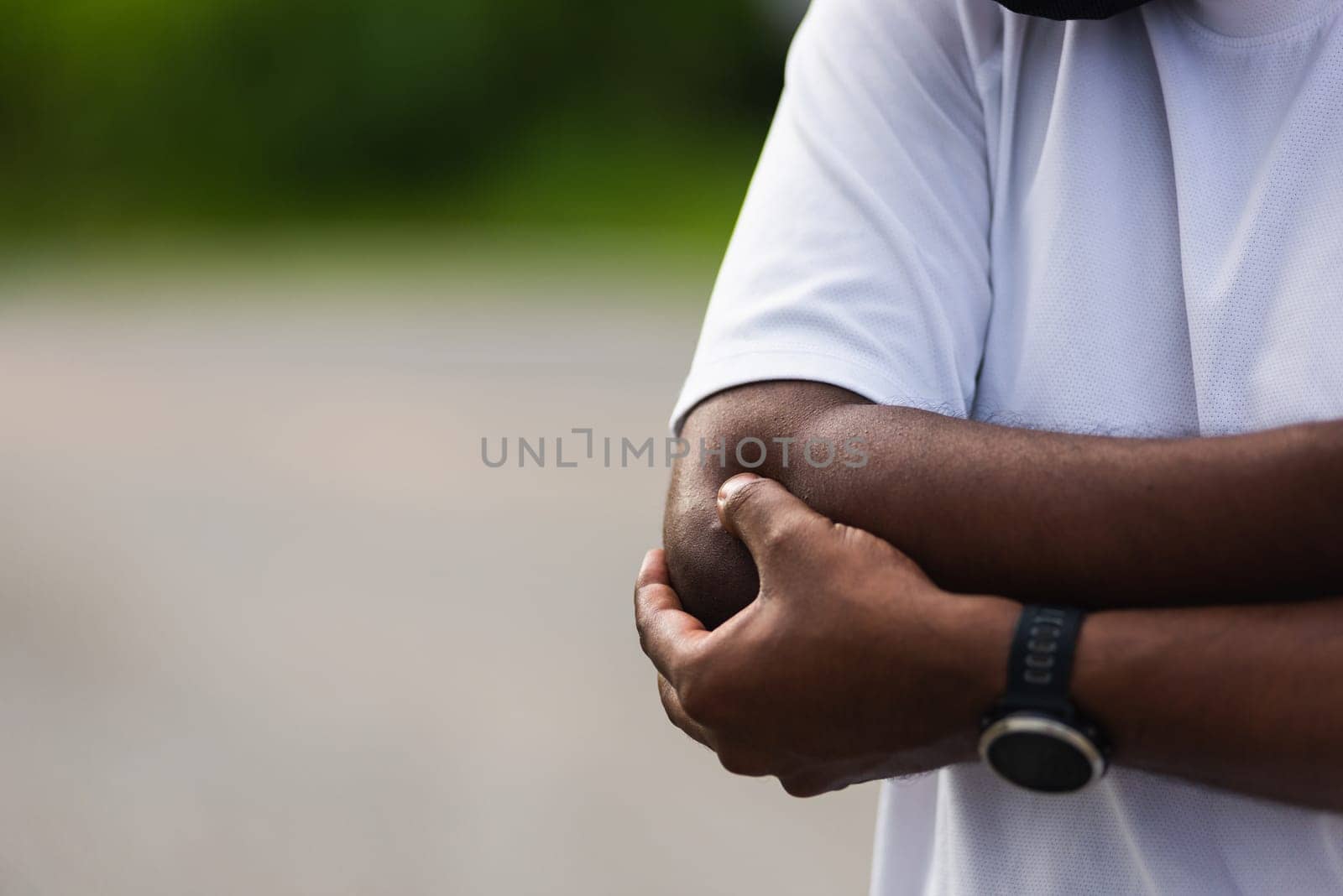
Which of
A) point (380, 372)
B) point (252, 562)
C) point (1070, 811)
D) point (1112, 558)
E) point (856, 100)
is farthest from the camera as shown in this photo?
point (380, 372)

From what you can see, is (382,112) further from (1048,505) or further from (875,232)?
(1048,505)

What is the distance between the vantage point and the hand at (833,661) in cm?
90

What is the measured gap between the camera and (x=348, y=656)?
13.6 ft

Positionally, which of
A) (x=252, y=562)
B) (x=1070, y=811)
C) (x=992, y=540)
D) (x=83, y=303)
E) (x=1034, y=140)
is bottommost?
(x=83, y=303)

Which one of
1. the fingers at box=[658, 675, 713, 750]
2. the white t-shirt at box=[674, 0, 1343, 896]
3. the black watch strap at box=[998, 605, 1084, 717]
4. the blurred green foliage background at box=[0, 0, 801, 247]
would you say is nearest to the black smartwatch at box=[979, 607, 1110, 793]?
the black watch strap at box=[998, 605, 1084, 717]

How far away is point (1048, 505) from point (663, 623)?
0.32 metres

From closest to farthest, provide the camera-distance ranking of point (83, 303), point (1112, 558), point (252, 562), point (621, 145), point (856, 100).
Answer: point (1112, 558) → point (856, 100) → point (252, 562) → point (83, 303) → point (621, 145)

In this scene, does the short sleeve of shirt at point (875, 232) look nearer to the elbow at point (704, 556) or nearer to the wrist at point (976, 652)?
the elbow at point (704, 556)

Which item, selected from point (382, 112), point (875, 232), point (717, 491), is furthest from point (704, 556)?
point (382, 112)

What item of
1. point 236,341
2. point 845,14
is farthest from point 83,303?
point 845,14

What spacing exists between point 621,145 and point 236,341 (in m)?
6.20

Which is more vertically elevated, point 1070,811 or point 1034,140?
point 1034,140

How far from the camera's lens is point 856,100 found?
1156mm

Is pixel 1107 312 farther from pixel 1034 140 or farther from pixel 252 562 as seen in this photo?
pixel 252 562
